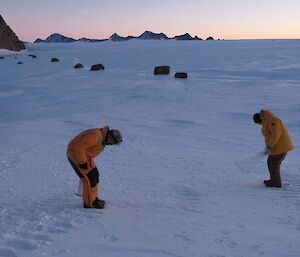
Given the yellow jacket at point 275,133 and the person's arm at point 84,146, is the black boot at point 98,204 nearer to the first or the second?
the person's arm at point 84,146

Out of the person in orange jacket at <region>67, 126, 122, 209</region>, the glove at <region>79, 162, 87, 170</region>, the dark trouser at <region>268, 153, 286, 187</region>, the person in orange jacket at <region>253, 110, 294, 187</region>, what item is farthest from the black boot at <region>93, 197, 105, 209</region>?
the dark trouser at <region>268, 153, 286, 187</region>

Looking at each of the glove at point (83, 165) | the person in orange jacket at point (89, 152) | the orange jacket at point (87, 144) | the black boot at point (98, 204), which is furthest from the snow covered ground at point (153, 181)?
the orange jacket at point (87, 144)

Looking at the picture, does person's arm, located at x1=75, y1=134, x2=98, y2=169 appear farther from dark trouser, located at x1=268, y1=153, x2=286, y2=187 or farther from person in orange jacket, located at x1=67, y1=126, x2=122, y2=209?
dark trouser, located at x1=268, y1=153, x2=286, y2=187

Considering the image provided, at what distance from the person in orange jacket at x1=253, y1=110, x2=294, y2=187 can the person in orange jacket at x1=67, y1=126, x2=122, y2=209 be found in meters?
2.25

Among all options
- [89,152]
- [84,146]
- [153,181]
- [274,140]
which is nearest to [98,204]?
[89,152]

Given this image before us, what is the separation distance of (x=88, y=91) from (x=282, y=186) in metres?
13.5

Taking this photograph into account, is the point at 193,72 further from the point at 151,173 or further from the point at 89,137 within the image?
the point at 89,137

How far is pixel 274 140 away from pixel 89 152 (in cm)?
267

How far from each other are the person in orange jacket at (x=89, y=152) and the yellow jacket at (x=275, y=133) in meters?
2.27

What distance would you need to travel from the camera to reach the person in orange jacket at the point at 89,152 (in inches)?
218

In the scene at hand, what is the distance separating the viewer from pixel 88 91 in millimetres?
19609

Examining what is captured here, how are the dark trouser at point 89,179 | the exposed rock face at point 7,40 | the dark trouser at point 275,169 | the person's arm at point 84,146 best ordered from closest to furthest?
1. the person's arm at point 84,146
2. the dark trouser at point 89,179
3. the dark trouser at point 275,169
4. the exposed rock face at point 7,40

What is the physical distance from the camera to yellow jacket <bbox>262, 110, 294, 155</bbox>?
666cm

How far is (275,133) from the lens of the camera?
6.68m
